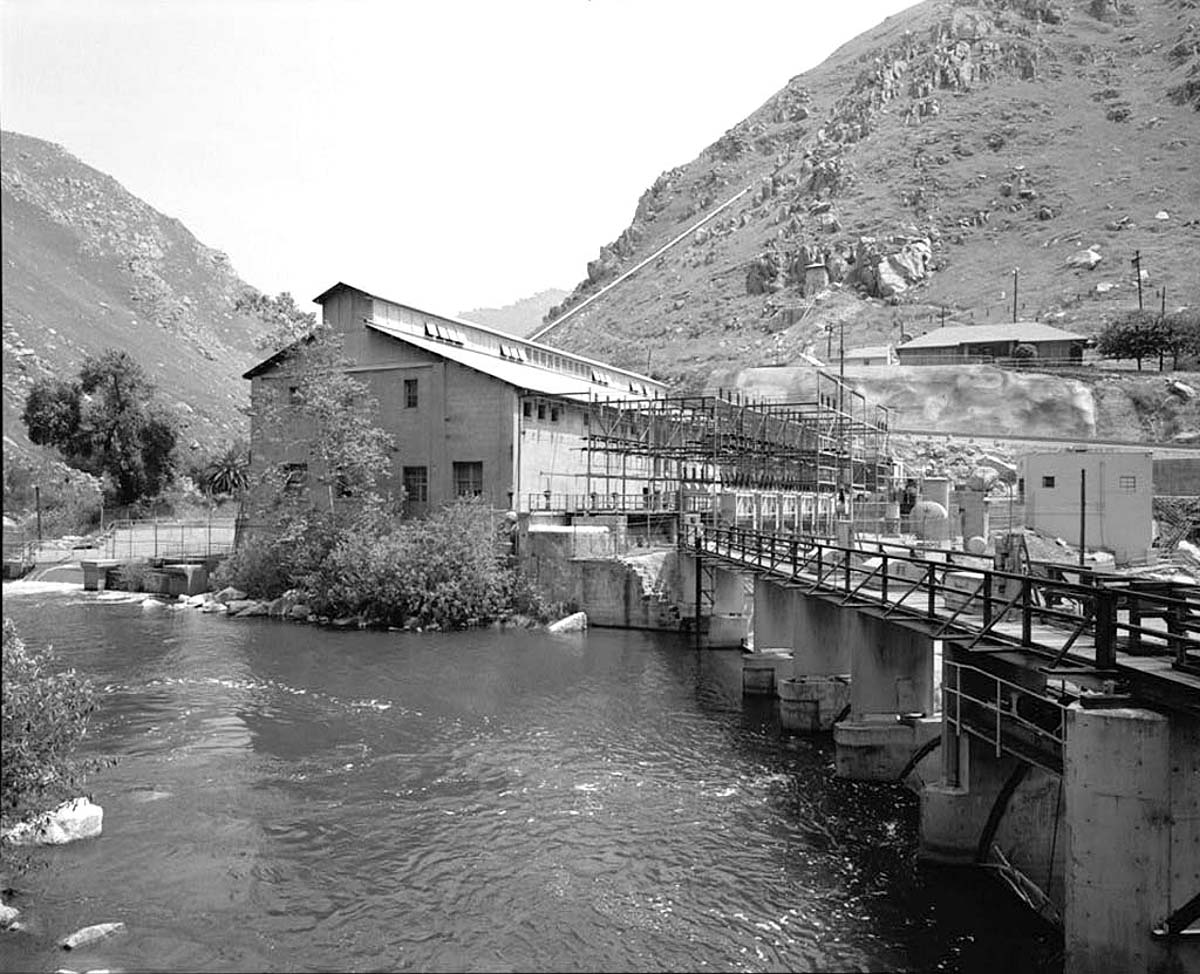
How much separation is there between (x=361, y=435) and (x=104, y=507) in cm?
3313

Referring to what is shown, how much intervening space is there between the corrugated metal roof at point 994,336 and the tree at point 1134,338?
355 cm

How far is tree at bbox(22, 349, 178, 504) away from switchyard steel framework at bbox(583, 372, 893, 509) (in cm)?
3544

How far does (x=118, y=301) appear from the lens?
133750 millimetres

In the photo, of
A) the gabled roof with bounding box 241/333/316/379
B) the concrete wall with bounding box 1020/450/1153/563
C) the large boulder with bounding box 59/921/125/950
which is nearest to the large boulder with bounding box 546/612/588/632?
the gabled roof with bounding box 241/333/316/379

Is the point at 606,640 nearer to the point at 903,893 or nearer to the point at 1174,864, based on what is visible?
the point at 903,893

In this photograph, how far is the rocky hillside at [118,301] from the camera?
96.7 metres

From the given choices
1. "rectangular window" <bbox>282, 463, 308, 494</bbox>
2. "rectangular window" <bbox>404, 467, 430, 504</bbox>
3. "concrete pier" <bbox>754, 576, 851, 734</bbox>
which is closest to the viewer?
"concrete pier" <bbox>754, 576, 851, 734</bbox>

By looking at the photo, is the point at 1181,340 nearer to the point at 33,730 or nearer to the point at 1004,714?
the point at 1004,714

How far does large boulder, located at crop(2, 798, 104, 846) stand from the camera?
518 inches

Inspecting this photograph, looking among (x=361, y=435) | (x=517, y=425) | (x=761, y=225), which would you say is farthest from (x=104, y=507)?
(x=761, y=225)

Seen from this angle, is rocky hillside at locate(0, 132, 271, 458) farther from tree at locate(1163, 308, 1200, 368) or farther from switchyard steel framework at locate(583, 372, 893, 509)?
tree at locate(1163, 308, 1200, 368)

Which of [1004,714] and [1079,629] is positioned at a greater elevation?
[1079,629]

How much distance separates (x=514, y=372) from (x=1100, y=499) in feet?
96.3

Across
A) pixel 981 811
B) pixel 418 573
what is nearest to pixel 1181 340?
pixel 418 573
